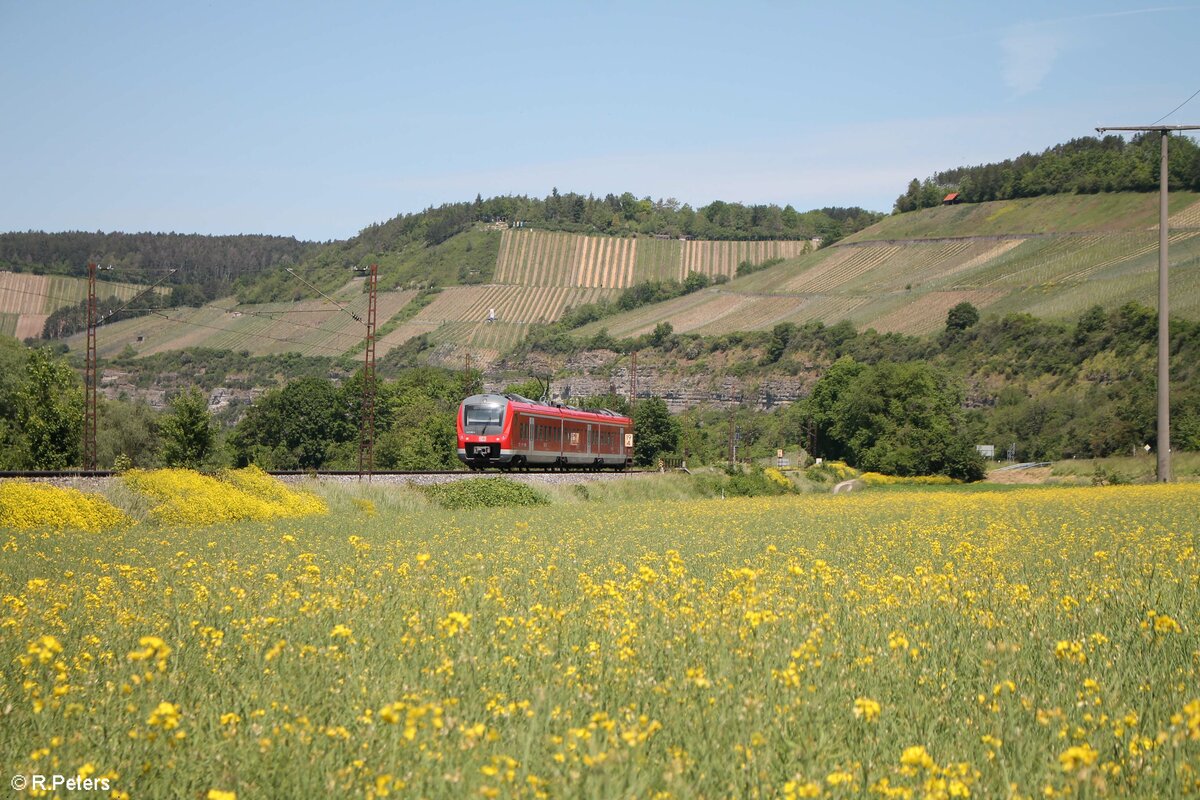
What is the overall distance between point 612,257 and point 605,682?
151699mm

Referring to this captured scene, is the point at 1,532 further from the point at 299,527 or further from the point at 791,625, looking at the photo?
the point at 791,625

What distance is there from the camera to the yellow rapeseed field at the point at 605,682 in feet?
12.8

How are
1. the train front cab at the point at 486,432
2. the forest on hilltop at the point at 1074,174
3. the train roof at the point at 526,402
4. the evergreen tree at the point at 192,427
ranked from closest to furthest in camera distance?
1. the train front cab at the point at 486,432
2. the train roof at the point at 526,402
3. the evergreen tree at the point at 192,427
4. the forest on hilltop at the point at 1074,174

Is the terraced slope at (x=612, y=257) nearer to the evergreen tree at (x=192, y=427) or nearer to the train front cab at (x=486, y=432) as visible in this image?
the evergreen tree at (x=192, y=427)

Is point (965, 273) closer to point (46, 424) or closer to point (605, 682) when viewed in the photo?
point (46, 424)

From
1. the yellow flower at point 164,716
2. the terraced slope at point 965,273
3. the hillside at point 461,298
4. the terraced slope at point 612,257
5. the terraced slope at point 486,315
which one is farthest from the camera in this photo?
the terraced slope at point 612,257

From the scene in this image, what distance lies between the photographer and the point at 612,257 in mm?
155250

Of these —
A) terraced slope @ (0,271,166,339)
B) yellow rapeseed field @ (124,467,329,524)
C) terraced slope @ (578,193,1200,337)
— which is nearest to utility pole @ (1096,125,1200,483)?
yellow rapeseed field @ (124,467,329,524)

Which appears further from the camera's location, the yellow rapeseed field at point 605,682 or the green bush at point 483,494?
the green bush at point 483,494

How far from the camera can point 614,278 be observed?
147 metres

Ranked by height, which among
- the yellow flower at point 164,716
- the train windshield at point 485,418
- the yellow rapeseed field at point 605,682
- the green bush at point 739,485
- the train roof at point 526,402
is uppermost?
the train roof at point 526,402

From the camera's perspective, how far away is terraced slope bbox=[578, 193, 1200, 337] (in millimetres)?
89188

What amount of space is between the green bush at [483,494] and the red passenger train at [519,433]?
565 centimetres

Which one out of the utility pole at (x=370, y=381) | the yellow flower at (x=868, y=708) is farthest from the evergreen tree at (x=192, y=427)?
the yellow flower at (x=868, y=708)
